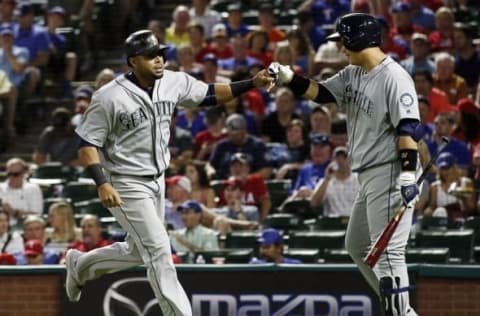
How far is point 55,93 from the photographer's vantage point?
15031 millimetres

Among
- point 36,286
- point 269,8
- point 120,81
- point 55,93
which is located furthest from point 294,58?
point 120,81

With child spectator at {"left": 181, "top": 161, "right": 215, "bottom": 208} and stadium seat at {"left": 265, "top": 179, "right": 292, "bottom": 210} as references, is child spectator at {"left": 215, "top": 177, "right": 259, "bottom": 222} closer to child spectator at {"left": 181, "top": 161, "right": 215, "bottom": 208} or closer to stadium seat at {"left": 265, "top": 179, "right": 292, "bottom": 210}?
child spectator at {"left": 181, "top": 161, "right": 215, "bottom": 208}

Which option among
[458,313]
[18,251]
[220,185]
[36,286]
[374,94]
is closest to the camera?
[374,94]

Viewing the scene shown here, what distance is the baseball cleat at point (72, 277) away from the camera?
26.2 ft

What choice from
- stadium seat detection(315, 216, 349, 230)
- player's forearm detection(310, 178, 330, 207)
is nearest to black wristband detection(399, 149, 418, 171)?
stadium seat detection(315, 216, 349, 230)

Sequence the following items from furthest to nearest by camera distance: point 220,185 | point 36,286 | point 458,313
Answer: point 220,185 → point 36,286 → point 458,313

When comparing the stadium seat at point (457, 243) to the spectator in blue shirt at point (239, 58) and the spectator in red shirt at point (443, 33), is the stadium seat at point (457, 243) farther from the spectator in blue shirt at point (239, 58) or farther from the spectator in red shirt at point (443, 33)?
the spectator in blue shirt at point (239, 58)

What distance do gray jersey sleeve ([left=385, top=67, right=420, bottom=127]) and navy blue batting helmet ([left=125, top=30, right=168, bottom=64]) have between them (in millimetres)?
1343

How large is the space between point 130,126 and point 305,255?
Result: 9.64 ft

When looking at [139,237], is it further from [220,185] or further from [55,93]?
[55,93]

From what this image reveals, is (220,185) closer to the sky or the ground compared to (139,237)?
closer to the ground

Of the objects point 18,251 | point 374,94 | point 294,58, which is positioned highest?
point 374,94

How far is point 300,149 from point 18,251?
2797 mm

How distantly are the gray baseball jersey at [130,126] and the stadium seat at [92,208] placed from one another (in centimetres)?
440
